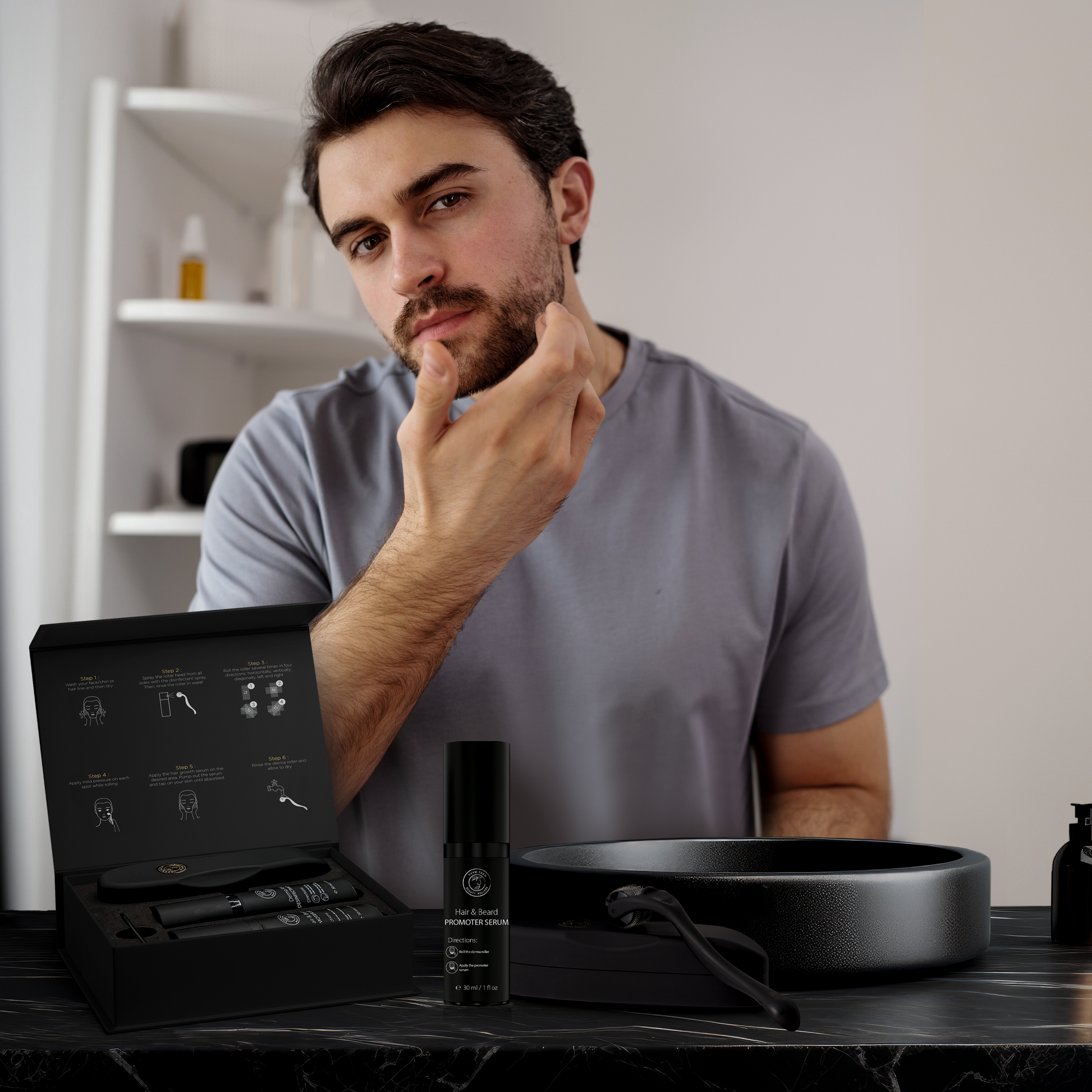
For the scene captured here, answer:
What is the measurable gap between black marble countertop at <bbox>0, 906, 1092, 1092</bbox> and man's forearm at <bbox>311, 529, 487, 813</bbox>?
380 mm

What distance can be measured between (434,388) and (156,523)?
0.89 metres

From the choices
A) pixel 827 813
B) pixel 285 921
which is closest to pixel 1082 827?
pixel 827 813

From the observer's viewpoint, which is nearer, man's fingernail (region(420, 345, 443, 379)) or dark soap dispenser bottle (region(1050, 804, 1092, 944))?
dark soap dispenser bottle (region(1050, 804, 1092, 944))

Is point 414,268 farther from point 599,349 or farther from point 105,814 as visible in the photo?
point 105,814

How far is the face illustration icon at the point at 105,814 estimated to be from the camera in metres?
0.63

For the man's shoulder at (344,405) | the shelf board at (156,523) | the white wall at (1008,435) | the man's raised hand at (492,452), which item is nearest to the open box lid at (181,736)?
the man's raised hand at (492,452)

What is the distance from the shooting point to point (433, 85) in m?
1.05

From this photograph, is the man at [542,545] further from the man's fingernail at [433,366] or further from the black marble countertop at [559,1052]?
the black marble countertop at [559,1052]

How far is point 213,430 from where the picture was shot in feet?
6.36

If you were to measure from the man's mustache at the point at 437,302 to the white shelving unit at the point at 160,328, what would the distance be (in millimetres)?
683

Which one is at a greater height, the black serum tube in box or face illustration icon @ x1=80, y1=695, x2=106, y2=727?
face illustration icon @ x1=80, y1=695, x2=106, y2=727

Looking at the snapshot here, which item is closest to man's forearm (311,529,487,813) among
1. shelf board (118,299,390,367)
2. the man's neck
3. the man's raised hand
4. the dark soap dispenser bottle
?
the man's raised hand

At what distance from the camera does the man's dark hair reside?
105 centimetres

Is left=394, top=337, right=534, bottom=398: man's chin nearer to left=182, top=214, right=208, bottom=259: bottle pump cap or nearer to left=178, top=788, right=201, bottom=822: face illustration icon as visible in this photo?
left=178, top=788, right=201, bottom=822: face illustration icon
